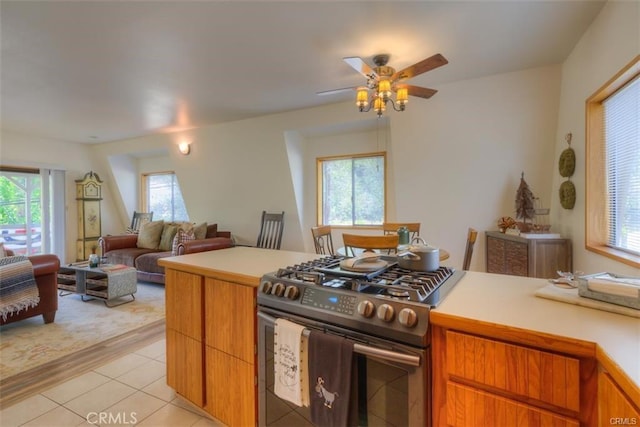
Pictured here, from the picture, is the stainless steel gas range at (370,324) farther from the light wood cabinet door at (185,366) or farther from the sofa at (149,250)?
the sofa at (149,250)

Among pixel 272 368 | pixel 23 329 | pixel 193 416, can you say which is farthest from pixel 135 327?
pixel 272 368

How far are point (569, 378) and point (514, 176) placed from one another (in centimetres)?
293

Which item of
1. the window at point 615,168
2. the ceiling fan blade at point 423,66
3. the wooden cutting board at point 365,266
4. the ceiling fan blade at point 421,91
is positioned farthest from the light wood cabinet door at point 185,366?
the window at point 615,168

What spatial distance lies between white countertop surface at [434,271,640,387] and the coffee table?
12.8ft

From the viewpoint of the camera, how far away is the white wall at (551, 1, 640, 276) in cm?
182

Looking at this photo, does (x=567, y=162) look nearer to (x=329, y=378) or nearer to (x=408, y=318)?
(x=408, y=318)

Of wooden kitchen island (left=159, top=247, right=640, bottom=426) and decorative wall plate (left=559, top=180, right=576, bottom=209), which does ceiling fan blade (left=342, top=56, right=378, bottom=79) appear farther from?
decorative wall plate (left=559, top=180, right=576, bottom=209)

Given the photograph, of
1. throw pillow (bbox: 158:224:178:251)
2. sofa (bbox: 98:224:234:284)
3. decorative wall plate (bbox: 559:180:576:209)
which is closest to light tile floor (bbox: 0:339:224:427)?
sofa (bbox: 98:224:234:284)

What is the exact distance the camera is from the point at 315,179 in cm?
481

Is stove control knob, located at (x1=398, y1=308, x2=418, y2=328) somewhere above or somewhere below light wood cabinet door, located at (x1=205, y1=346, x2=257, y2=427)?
above

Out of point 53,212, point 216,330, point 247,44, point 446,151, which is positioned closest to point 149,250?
point 53,212

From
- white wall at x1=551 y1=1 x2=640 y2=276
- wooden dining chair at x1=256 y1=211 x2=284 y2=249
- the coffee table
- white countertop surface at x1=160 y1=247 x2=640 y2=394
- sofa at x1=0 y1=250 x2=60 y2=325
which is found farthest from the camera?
wooden dining chair at x1=256 y1=211 x2=284 y2=249

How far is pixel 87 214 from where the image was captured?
20.0ft

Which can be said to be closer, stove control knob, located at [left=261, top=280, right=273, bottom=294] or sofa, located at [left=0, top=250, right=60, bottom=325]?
stove control knob, located at [left=261, top=280, right=273, bottom=294]
